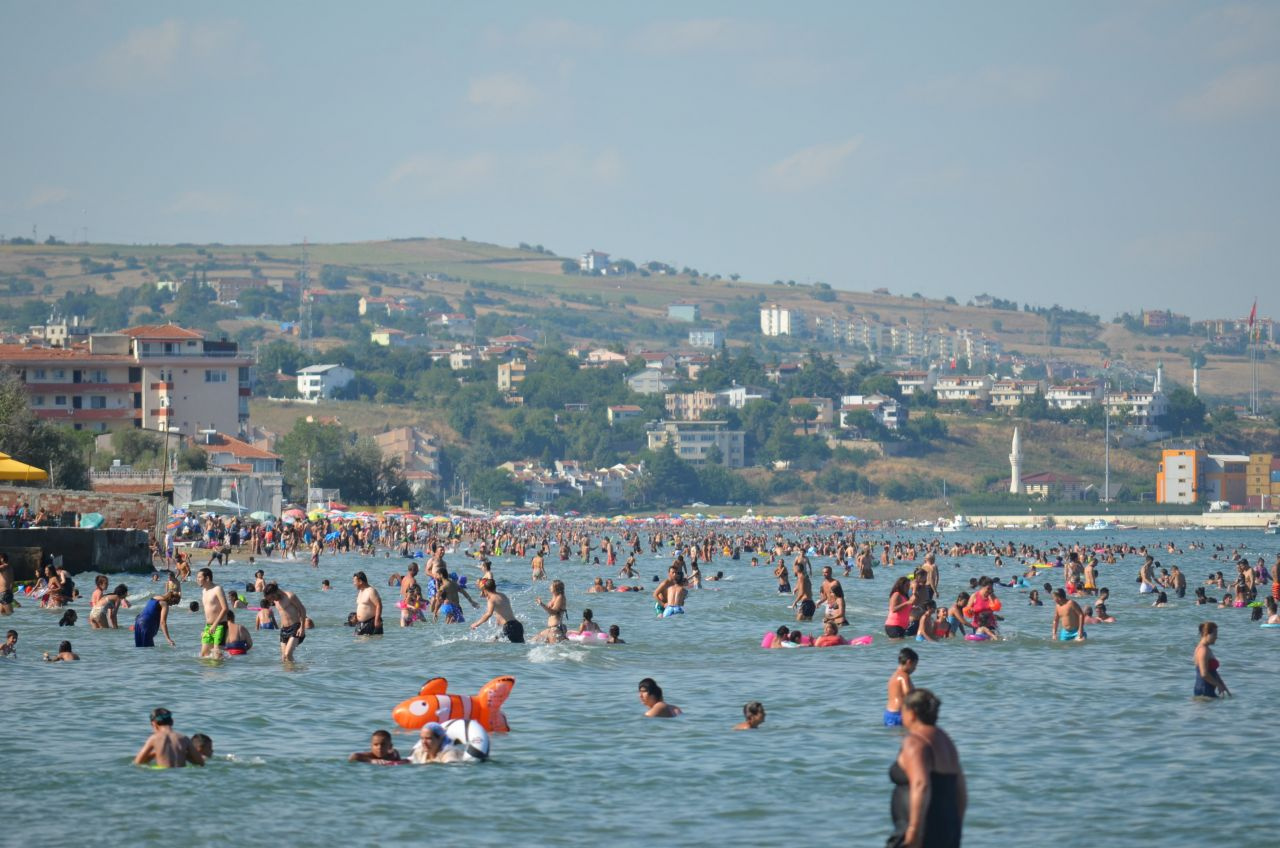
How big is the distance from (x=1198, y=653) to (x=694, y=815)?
28.0ft

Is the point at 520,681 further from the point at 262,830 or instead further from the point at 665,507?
the point at 665,507

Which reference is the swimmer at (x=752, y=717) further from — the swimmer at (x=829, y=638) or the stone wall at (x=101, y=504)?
the stone wall at (x=101, y=504)

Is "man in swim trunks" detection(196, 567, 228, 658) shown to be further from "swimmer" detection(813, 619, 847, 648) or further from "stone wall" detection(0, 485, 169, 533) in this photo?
"stone wall" detection(0, 485, 169, 533)

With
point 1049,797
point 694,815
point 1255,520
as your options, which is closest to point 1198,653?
point 1049,797

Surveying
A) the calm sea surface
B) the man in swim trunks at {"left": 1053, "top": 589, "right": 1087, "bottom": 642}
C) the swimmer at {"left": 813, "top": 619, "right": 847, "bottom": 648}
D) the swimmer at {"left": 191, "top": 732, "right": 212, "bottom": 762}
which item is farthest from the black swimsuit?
the man in swim trunks at {"left": 1053, "top": 589, "right": 1087, "bottom": 642}

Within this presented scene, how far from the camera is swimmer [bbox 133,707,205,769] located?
15.3m

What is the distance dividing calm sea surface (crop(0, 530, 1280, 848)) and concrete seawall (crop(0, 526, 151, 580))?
9.15m

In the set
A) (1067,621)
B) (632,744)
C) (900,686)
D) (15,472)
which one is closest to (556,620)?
(1067,621)

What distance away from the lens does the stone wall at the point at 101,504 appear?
4625 cm

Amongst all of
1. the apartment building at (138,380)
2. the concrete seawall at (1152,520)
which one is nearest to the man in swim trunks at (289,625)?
the apartment building at (138,380)

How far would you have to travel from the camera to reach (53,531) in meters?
40.1

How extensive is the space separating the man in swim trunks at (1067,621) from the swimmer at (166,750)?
54.9 feet

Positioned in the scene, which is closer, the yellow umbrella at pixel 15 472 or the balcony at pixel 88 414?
the yellow umbrella at pixel 15 472

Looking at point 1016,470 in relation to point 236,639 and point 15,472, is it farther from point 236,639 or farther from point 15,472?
point 236,639
